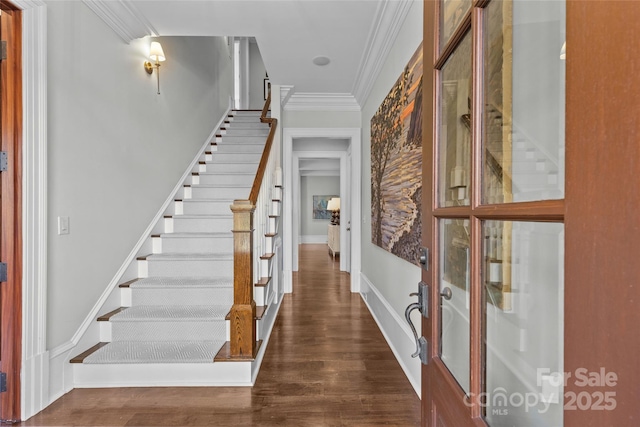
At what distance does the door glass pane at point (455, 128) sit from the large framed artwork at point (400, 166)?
3.39 feet

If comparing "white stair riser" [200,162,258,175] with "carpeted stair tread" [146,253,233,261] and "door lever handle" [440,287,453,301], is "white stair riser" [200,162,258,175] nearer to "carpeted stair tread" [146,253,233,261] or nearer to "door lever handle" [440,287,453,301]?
"carpeted stair tread" [146,253,233,261]

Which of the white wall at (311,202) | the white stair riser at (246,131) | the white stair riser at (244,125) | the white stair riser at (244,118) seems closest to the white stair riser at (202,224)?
the white stair riser at (246,131)

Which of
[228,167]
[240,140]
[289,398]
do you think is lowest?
[289,398]

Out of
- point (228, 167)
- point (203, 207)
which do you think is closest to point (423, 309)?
point (203, 207)

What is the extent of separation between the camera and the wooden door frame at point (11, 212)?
1.69 metres

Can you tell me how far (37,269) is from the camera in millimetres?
1776

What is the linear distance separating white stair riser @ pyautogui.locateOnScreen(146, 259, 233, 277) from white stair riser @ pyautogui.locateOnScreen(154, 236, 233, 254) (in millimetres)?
258

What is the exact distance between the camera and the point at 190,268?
286 centimetres

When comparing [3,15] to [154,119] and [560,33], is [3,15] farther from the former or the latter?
[560,33]

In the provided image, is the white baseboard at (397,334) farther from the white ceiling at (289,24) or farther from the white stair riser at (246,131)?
the white stair riser at (246,131)

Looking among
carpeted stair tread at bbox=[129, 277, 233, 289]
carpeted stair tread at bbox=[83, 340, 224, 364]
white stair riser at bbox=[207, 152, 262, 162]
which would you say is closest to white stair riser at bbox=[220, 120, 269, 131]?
white stair riser at bbox=[207, 152, 262, 162]

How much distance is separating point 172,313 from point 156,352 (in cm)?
32

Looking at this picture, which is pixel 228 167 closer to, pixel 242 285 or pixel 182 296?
pixel 182 296

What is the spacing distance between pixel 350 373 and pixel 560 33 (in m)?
2.19
